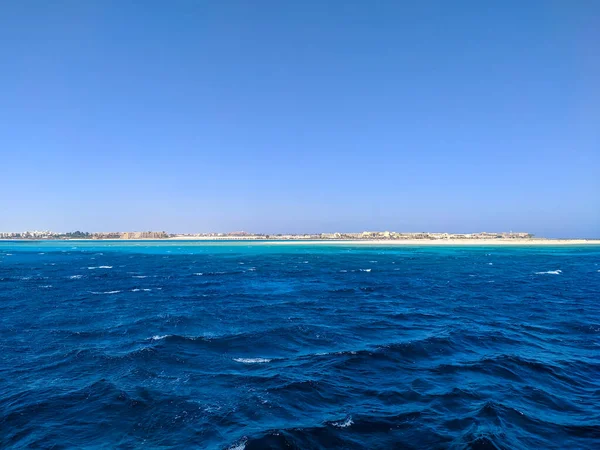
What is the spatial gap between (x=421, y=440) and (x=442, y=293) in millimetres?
32857

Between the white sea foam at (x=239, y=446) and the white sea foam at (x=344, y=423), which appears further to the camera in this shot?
the white sea foam at (x=344, y=423)

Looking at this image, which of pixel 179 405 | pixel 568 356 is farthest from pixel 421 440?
pixel 568 356

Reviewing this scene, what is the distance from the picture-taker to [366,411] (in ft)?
42.0

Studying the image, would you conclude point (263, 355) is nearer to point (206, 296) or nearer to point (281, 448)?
point (281, 448)

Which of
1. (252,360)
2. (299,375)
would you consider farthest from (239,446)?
(252,360)

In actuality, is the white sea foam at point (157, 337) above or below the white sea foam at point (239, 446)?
below

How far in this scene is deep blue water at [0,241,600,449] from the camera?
1149 cm

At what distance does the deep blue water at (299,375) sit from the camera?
11.5 metres

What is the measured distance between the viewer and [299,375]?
16172 millimetres

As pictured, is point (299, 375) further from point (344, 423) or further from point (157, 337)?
point (157, 337)

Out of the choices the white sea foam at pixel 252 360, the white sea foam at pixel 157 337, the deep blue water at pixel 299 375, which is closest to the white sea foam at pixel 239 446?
the deep blue water at pixel 299 375

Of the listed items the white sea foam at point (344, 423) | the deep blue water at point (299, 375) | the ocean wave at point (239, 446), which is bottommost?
the deep blue water at point (299, 375)

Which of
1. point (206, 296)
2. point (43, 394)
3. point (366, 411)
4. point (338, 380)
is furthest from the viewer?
point (206, 296)

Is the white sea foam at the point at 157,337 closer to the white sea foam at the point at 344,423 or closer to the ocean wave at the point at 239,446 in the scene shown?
the ocean wave at the point at 239,446
